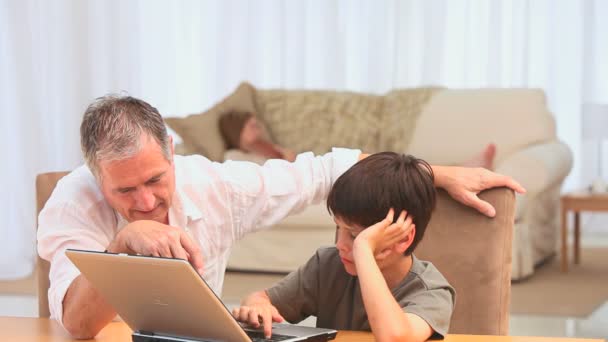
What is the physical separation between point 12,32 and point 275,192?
4115 mm

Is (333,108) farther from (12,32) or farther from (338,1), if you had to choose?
(12,32)

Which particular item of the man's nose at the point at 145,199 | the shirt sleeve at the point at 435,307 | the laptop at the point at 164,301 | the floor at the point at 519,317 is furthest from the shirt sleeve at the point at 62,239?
the floor at the point at 519,317

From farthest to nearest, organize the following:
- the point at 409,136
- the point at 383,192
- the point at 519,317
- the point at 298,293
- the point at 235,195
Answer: the point at 409,136
the point at 519,317
the point at 235,195
the point at 298,293
the point at 383,192

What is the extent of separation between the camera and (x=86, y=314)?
1.65 meters

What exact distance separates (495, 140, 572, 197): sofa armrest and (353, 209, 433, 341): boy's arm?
133 inches

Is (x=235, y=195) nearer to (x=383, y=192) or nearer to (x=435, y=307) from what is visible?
(x=383, y=192)

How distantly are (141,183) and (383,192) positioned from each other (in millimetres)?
429

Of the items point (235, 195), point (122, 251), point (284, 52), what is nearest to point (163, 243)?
point (122, 251)

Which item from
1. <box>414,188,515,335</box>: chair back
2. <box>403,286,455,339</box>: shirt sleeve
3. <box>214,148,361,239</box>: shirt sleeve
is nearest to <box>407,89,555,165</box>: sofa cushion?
<box>214,148,361,239</box>: shirt sleeve

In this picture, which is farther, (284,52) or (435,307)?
(284,52)

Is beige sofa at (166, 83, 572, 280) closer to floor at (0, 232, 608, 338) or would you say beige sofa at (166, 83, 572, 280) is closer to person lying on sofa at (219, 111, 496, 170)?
person lying on sofa at (219, 111, 496, 170)

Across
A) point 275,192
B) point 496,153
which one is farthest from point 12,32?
point 275,192

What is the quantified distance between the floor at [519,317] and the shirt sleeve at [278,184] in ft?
6.55

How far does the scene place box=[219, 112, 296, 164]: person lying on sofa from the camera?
5473 millimetres
